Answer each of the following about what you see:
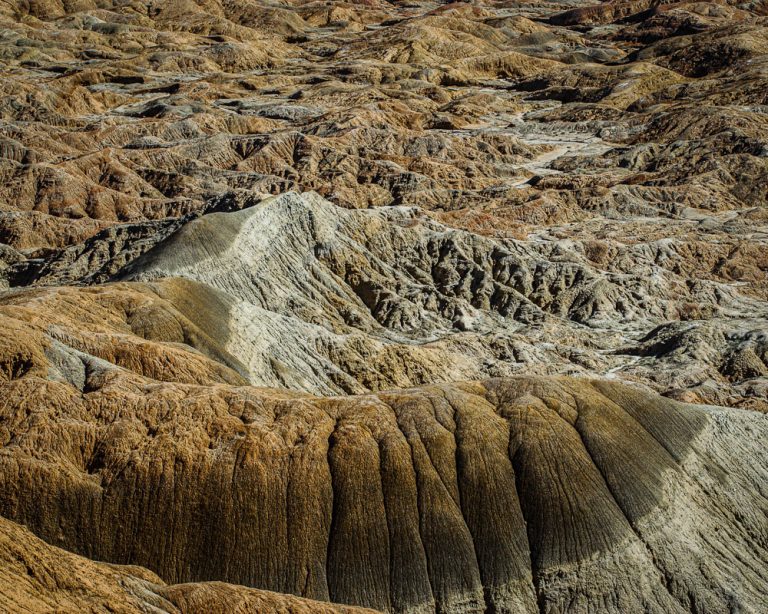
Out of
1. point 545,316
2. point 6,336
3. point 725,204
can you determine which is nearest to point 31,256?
point 545,316

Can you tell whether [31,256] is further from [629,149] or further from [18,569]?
[629,149]

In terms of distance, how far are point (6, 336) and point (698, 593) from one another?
79.2 feet

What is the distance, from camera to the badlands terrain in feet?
86.0

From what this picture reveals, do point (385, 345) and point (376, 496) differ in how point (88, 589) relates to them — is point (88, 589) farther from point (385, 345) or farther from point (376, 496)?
point (385, 345)

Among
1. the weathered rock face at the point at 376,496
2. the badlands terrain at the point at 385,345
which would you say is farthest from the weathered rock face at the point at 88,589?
the weathered rock face at the point at 376,496

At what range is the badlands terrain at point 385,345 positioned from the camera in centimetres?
2622

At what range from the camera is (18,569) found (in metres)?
15.8

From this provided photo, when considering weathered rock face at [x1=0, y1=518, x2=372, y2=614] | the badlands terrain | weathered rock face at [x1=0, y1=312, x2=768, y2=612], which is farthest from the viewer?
the badlands terrain

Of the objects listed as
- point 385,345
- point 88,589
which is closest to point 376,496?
point 88,589

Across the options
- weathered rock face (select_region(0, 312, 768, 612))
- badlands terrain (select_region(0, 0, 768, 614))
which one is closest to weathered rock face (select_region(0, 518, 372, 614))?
badlands terrain (select_region(0, 0, 768, 614))

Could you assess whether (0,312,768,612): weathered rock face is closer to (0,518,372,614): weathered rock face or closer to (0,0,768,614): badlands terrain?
(0,0,768,614): badlands terrain

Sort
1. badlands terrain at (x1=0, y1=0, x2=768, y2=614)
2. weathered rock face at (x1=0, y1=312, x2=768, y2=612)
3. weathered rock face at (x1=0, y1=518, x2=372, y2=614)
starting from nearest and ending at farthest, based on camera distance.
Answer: weathered rock face at (x1=0, y1=518, x2=372, y2=614) < weathered rock face at (x1=0, y1=312, x2=768, y2=612) < badlands terrain at (x1=0, y1=0, x2=768, y2=614)

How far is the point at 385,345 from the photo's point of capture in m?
55.3

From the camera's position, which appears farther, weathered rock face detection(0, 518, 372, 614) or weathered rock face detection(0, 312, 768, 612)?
weathered rock face detection(0, 312, 768, 612)
